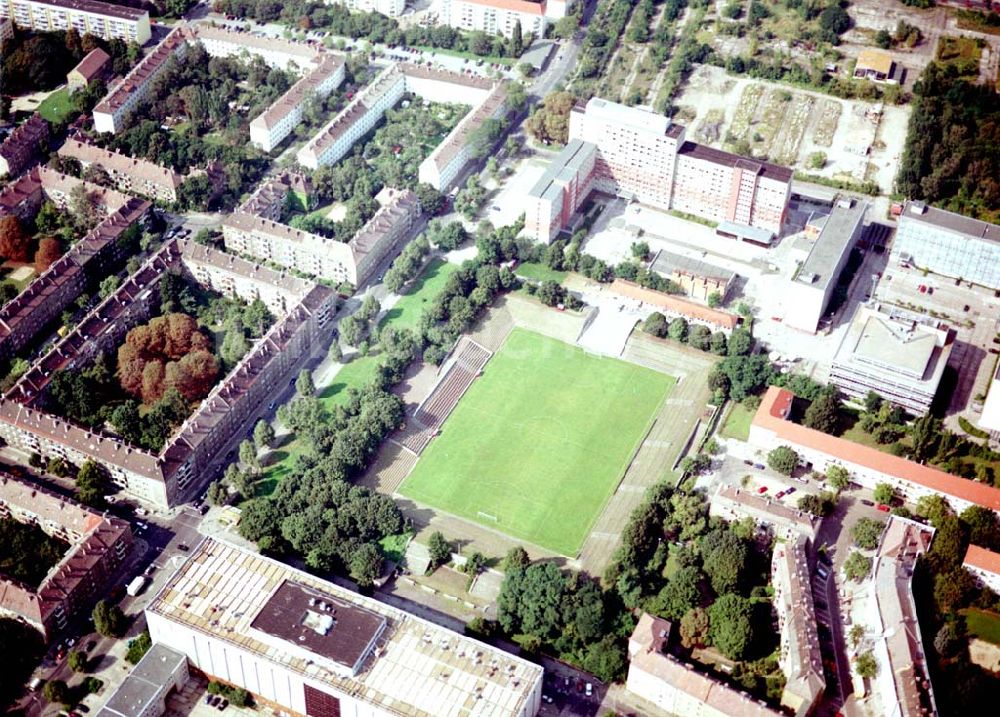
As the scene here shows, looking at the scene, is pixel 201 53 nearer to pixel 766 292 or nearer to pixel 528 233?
pixel 528 233

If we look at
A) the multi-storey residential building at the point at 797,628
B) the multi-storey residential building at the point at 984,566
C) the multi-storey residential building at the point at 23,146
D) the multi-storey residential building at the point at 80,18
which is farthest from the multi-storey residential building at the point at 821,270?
the multi-storey residential building at the point at 80,18

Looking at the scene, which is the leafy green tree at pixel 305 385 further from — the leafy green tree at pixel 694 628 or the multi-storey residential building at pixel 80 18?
the multi-storey residential building at pixel 80 18

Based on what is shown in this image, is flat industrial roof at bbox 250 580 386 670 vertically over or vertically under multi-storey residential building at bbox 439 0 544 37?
under

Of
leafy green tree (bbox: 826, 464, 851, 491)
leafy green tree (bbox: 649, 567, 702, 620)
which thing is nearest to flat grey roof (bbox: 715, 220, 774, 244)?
leafy green tree (bbox: 826, 464, 851, 491)

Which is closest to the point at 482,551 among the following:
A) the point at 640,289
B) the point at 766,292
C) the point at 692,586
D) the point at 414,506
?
the point at 414,506

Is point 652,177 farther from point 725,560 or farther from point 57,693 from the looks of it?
point 57,693

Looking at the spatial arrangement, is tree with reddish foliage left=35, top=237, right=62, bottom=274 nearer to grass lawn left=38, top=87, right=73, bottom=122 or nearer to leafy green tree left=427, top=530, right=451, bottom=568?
grass lawn left=38, top=87, right=73, bottom=122
